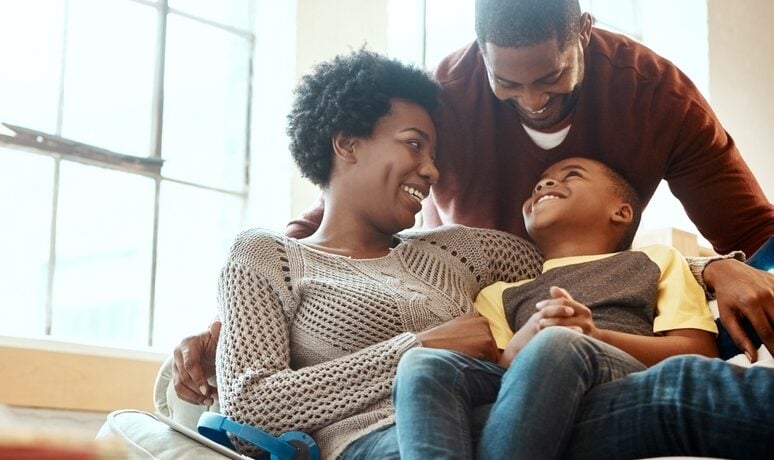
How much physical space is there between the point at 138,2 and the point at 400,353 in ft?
7.03

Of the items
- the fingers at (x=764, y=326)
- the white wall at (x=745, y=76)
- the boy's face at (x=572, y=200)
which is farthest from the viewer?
the white wall at (x=745, y=76)

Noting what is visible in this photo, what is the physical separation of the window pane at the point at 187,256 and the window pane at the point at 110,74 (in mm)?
201

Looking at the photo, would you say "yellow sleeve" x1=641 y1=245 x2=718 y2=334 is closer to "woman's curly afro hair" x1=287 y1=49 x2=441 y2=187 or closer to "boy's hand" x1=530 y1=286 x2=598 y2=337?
"boy's hand" x1=530 y1=286 x2=598 y2=337

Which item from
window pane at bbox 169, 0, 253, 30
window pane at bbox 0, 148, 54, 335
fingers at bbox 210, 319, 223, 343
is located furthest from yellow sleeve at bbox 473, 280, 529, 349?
window pane at bbox 169, 0, 253, 30

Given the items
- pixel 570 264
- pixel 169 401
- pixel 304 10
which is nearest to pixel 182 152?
pixel 304 10

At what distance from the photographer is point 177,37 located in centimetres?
346

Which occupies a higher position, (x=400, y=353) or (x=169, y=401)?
(x=400, y=353)

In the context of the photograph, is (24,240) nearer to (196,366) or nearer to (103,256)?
(103,256)

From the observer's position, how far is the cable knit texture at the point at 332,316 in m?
1.60

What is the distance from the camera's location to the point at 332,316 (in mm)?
1718

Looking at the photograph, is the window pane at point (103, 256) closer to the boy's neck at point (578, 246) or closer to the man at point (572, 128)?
the man at point (572, 128)

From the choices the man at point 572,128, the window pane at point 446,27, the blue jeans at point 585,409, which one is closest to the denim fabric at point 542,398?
the blue jeans at point 585,409

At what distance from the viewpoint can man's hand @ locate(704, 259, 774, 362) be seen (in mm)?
1549

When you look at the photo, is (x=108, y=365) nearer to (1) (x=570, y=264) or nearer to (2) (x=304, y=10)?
(2) (x=304, y=10)
